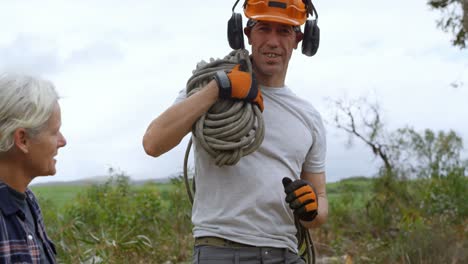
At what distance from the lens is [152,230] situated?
743 centimetres

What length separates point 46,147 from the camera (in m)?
2.72

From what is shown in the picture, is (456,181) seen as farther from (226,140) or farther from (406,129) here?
(226,140)

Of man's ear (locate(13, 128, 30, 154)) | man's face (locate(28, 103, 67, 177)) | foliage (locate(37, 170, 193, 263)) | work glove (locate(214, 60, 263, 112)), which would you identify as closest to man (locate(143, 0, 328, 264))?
work glove (locate(214, 60, 263, 112))

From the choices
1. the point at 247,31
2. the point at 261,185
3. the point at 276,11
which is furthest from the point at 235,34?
the point at 261,185

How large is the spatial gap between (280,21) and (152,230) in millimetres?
4175

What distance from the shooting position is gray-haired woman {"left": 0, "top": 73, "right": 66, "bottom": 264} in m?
2.64

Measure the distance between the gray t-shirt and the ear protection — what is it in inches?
11.2

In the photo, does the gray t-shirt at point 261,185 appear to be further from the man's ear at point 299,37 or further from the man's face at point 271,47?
the man's ear at point 299,37

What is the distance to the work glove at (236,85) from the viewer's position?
11.0ft

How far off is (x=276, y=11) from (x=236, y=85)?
0.46 metres

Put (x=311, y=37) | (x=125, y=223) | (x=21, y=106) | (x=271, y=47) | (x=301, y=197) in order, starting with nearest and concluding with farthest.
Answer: (x=21, y=106) < (x=301, y=197) < (x=271, y=47) < (x=311, y=37) < (x=125, y=223)

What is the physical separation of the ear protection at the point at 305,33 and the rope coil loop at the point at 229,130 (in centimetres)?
40

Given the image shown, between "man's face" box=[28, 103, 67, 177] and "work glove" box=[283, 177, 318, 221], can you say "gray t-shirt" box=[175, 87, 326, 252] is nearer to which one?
"work glove" box=[283, 177, 318, 221]

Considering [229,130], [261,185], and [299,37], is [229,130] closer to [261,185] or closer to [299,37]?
[261,185]
